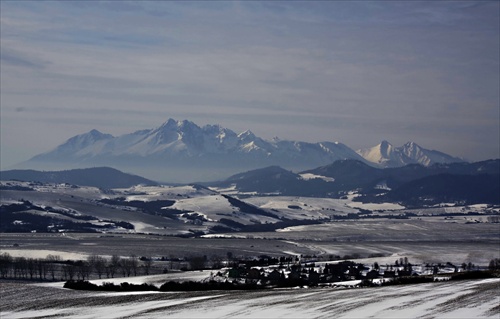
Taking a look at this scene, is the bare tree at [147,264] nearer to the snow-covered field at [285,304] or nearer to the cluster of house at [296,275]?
the cluster of house at [296,275]

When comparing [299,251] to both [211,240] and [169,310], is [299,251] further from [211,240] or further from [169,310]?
[169,310]

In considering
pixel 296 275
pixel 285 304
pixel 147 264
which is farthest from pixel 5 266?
pixel 285 304

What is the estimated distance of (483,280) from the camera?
163 ft

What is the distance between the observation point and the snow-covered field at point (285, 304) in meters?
35.2

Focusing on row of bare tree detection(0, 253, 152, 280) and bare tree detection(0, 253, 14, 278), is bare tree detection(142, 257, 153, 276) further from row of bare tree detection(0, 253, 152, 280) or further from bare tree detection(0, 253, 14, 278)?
bare tree detection(0, 253, 14, 278)

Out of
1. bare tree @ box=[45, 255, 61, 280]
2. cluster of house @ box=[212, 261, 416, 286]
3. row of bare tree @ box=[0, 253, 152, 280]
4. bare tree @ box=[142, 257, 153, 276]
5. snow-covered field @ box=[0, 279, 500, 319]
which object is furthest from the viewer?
bare tree @ box=[142, 257, 153, 276]

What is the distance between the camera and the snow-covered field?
35188 mm

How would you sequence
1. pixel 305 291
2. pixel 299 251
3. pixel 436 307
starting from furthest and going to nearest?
1. pixel 299 251
2. pixel 305 291
3. pixel 436 307

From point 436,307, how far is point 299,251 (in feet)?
417

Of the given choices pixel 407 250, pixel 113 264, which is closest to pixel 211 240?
pixel 407 250

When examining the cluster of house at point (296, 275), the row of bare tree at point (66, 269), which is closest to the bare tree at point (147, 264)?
the row of bare tree at point (66, 269)

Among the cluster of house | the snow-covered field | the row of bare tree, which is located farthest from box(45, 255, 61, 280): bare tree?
the snow-covered field

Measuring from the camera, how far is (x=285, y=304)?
40.8 meters

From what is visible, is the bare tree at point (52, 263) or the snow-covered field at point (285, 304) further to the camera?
the bare tree at point (52, 263)
